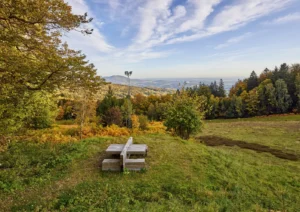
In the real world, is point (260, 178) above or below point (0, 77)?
below

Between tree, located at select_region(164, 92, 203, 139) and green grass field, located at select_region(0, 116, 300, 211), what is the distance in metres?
3.66

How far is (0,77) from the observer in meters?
5.67

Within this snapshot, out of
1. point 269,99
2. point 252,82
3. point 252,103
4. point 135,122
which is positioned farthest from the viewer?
point 252,82

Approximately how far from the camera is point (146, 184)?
5480 mm

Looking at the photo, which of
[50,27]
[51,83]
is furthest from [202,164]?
[50,27]

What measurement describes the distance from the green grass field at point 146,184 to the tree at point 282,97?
48999 millimetres

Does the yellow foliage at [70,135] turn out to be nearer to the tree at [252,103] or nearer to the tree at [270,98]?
the tree at [252,103]

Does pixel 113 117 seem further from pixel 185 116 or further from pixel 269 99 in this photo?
pixel 269 99

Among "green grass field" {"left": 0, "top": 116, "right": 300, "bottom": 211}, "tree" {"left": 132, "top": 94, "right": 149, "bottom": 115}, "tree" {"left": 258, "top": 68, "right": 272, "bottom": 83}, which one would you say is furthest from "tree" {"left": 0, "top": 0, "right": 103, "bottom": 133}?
"tree" {"left": 258, "top": 68, "right": 272, "bottom": 83}

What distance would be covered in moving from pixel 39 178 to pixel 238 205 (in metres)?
5.43

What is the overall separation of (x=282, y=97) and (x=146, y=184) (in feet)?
179

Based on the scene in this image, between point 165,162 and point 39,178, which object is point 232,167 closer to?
point 165,162

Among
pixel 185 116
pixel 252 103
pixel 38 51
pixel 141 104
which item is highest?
pixel 38 51

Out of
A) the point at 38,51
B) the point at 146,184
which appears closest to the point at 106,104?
the point at 38,51
